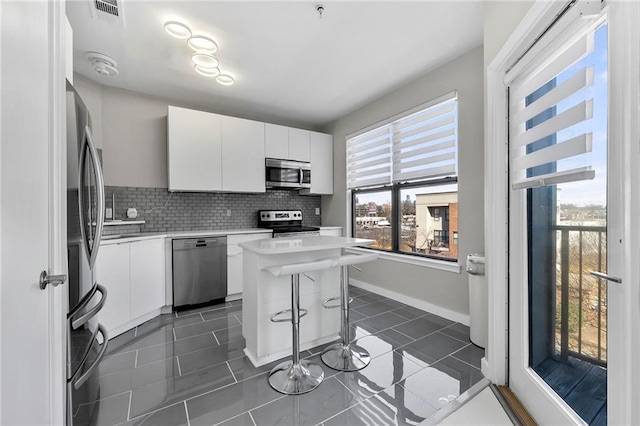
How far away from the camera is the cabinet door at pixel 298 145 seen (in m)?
4.21

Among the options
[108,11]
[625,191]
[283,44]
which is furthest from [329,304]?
[108,11]

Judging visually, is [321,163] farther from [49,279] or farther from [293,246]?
[49,279]

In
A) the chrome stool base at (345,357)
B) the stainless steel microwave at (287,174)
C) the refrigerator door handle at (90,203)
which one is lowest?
the chrome stool base at (345,357)

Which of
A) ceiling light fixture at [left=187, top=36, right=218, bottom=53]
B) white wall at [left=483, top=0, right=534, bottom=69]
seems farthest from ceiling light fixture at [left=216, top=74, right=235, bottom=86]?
white wall at [left=483, top=0, right=534, bottom=69]

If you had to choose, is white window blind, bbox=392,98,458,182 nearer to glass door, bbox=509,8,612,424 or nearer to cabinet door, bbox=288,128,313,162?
glass door, bbox=509,8,612,424

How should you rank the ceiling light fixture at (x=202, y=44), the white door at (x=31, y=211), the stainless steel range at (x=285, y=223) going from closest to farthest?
the white door at (x=31, y=211)
the ceiling light fixture at (x=202, y=44)
the stainless steel range at (x=285, y=223)

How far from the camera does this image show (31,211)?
2.88ft

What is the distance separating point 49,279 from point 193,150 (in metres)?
2.79

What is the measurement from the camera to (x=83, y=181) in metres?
1.38

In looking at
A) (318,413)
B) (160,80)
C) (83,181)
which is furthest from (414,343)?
(160,80)

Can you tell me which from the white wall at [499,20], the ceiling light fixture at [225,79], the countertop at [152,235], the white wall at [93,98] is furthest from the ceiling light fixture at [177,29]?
the white wall at [499,20]

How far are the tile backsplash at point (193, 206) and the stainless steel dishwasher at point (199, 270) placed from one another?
606 mm

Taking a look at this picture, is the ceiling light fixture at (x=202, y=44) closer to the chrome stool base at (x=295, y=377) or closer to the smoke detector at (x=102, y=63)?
the smoke detector at (x=102, y=63)

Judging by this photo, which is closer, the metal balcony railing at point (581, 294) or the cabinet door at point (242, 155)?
the metal balcony railing at point (581, 294)
